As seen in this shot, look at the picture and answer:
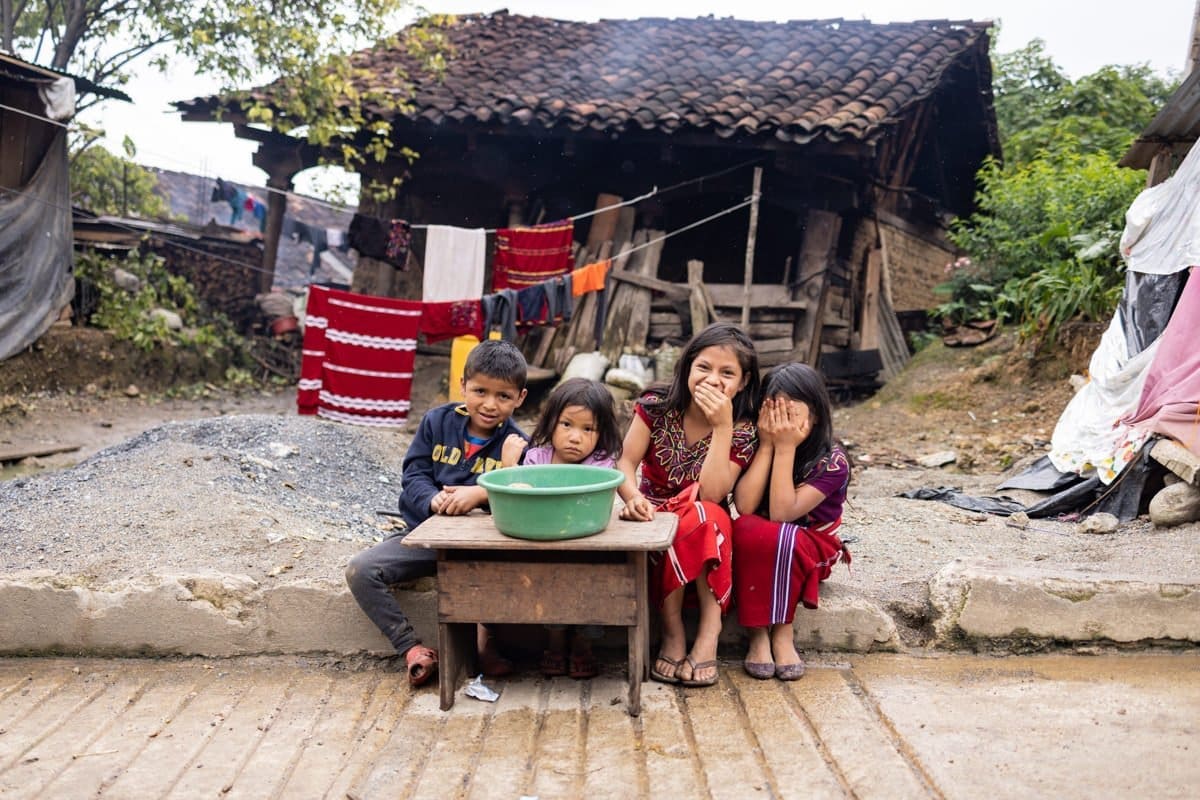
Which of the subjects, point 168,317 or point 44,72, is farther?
point 168,317

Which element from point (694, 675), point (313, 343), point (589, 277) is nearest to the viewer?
point (694, 675)

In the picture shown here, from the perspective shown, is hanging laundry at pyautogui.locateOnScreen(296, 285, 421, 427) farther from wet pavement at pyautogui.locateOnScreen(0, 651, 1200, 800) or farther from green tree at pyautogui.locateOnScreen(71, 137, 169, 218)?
green tree at pyautogui.locateOnScreen(71, 137, 169, 218)

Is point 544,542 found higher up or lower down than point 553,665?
higher up

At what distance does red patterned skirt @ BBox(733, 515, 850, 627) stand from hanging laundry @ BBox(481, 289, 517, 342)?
5.69 metres

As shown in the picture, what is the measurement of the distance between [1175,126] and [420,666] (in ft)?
18.7

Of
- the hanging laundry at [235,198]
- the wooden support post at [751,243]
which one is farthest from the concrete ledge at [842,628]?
the hanging laundry at [235,198]

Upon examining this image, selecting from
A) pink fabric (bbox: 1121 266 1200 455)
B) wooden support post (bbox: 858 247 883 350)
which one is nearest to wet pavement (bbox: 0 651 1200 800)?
pink fabric (bbox: 1121 266 1200 455)

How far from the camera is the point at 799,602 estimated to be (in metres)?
2.91

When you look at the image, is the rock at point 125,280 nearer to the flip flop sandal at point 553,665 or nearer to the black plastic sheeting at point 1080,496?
the black plastic sheeting at point 1080,496

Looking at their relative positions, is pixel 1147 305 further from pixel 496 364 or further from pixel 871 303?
pixel 871 303

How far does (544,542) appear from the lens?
7.86 ft

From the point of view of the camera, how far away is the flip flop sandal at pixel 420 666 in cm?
276

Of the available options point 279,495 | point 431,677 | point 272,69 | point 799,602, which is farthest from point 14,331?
point 799,602

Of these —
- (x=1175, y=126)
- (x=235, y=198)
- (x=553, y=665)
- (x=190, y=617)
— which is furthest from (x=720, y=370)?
(x=235, y=198)
